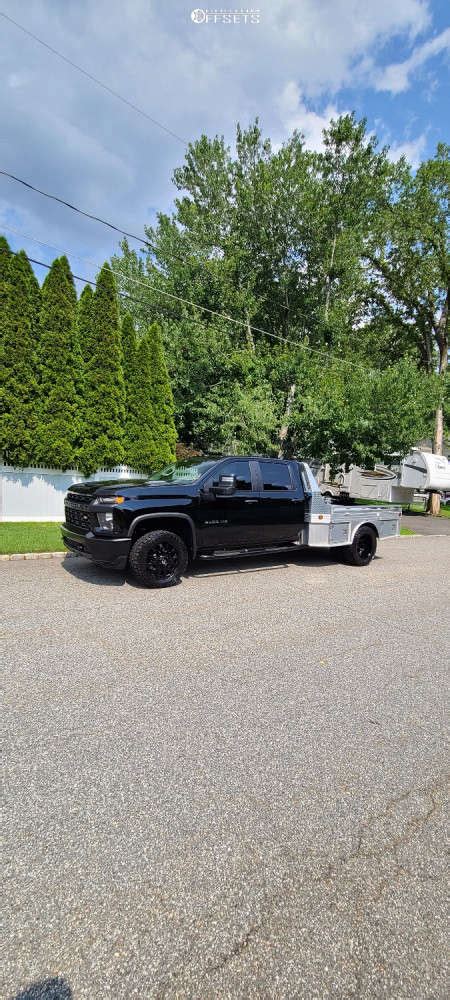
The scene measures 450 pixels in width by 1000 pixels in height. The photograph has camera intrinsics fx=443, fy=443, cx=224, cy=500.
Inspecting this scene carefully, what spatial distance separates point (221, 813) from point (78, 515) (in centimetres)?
475

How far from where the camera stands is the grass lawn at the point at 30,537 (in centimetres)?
783

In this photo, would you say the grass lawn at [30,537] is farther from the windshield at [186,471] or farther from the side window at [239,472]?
the side window at [239,472]

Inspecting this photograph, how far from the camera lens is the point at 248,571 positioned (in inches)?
291

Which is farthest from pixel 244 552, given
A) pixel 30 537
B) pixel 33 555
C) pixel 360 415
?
pixel 360 415

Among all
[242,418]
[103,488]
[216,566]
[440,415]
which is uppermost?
[440,415]

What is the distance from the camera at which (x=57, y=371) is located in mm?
11500

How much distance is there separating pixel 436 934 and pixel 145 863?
1.15 meters

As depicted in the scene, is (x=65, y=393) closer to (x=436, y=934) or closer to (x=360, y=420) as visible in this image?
(x=360, y=420)

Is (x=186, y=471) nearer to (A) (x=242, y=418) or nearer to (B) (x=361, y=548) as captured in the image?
(B) (x=361, y=548)

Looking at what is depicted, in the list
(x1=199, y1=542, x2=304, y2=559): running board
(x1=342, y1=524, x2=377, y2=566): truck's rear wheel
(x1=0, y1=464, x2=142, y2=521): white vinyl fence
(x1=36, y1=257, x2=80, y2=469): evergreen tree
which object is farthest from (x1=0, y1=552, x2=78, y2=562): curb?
(x1=342, y1=524, x2=377, y2=566): truck's rear wheel

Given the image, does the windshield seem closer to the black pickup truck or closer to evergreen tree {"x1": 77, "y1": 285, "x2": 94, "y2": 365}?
the black pickup truck

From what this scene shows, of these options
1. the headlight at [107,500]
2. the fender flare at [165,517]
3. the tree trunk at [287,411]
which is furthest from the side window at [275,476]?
the tree trunk at [287,411]

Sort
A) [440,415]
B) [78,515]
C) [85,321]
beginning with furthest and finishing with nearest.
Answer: [440,415]
[85,321]
[78,515]

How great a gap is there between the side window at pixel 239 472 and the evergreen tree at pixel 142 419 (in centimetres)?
664
